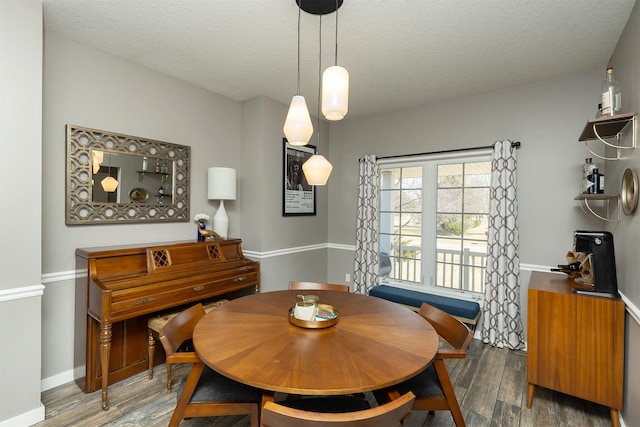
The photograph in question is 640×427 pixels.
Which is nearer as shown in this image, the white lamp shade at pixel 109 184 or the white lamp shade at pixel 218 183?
the white lamp shade at pixel 109 184

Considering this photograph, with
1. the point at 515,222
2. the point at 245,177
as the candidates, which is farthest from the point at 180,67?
the point at 515,222

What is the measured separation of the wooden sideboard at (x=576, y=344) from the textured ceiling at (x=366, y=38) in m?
1.81

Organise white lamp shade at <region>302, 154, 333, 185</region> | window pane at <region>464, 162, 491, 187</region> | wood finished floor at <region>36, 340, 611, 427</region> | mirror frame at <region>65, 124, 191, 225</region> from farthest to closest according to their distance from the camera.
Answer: window pane at <region>464, 162, 491, 187</region>, mirror frame at <region>65, 124, 191, 225</region>, wood finished floor at <region>36, 340, 611, 427</region>, white lamp shade at <region>302, 154, 333, 185</region>

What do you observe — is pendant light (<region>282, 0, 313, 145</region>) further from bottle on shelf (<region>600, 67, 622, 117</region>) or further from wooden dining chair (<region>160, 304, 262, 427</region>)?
bottle on shelf (<region>600, 67, 622, 117</region>)

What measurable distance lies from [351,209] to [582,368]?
9.39 feet

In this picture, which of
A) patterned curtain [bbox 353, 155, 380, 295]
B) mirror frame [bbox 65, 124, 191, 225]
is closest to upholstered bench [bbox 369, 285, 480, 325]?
patterned curtain [bbox 353, 155, 380, 295]

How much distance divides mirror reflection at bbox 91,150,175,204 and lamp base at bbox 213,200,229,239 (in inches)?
18.5

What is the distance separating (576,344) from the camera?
2.06 meters

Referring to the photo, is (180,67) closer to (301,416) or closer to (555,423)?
(301,416)

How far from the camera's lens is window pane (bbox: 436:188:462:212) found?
359 centimetres

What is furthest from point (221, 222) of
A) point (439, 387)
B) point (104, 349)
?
point (439, 387)

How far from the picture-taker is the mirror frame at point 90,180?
2424 mm

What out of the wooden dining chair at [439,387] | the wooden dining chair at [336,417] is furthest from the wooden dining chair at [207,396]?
the wooden dining chair at [439,387]

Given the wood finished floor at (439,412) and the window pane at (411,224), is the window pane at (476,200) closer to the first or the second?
the window pane at (411,224)
